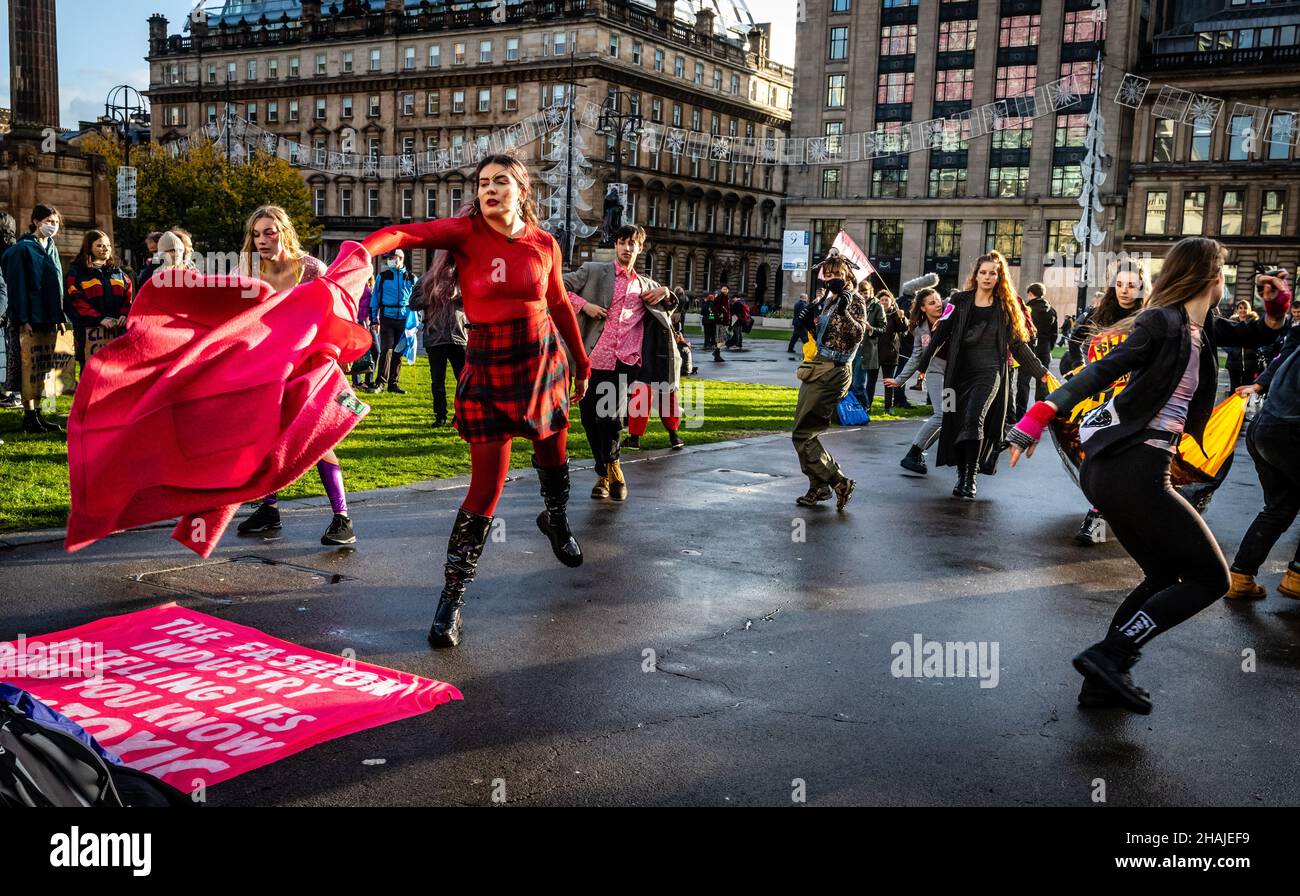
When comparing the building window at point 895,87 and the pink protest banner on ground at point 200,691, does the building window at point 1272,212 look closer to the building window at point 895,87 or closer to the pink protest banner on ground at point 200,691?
the building window at point 895,87

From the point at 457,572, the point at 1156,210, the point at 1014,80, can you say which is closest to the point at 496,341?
the point at 457,572

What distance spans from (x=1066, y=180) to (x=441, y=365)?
226 ft

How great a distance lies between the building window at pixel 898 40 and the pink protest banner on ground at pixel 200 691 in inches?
3183

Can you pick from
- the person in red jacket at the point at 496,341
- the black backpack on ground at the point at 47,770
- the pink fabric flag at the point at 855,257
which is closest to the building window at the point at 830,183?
the pink fabric flag at the point at 855,257

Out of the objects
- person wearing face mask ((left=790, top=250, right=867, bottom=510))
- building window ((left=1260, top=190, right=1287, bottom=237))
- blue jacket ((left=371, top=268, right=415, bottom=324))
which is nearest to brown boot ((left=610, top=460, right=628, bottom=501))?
person wearing face mask ((left=790, top=250, right=867, bottom=510))

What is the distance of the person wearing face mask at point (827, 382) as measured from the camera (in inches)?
389

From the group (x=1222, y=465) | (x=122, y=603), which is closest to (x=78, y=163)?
(x=122, y=603)

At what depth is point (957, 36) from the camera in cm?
7862

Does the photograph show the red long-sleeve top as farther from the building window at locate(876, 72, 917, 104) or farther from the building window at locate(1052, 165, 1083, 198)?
the building window at locate(876, 72, 917, 104)

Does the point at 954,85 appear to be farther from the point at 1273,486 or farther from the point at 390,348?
the point at 1273,486

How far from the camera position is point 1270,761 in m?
4.65

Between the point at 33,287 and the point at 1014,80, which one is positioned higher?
the point at 1014,80

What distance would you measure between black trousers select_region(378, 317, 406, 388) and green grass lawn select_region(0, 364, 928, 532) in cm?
39
